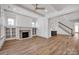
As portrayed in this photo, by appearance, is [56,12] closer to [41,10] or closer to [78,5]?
[41,10]

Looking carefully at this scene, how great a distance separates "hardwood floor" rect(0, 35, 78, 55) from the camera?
213cm

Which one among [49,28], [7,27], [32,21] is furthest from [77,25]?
[7,27]

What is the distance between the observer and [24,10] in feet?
7.13

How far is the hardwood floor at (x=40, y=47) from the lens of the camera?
2.13 m

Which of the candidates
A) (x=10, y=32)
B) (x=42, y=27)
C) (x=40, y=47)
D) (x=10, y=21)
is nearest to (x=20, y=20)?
(x=10, y=21)

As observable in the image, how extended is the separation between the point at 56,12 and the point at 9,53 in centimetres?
151

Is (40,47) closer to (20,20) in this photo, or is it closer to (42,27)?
(42,27)

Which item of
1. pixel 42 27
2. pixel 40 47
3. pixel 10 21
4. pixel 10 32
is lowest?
pixel 40 47

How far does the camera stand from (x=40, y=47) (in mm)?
2203

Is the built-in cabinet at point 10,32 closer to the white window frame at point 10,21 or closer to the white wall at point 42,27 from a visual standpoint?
the white window frame at point 10,21

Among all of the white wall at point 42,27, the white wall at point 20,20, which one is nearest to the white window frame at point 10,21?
the white wall at point 20,20

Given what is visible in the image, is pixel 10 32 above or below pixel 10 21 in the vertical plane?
below
